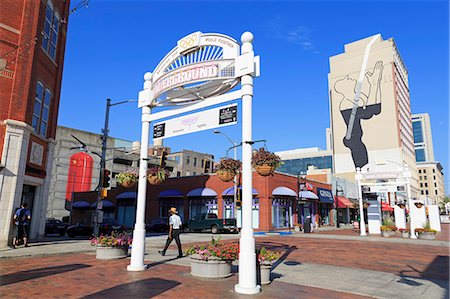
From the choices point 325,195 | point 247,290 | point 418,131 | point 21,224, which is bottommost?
point 247,290

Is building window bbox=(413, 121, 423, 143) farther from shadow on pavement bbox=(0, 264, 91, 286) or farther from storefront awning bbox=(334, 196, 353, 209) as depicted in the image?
shadow on pavement bbox=(0, 264, 91, 286)

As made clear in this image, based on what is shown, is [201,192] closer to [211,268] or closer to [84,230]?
[84,230]

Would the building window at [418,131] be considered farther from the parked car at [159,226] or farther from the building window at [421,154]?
the parked car at [159,226]

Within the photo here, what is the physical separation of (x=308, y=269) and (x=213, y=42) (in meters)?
7.29

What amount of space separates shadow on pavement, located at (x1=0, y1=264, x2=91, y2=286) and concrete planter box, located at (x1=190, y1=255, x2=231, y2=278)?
12.8 feet

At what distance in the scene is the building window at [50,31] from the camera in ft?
60.7

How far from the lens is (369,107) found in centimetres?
9475

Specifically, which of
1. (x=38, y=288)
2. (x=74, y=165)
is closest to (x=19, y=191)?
(x=38, y=288)

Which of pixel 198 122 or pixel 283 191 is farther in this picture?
pixel 283 191

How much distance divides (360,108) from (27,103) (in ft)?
312

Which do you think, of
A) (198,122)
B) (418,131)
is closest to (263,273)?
(198,122)

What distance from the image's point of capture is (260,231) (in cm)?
3123

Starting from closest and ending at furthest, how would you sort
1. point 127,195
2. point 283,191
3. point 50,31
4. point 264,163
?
point 264,163
point 50,31
point 283,191
point 127,195

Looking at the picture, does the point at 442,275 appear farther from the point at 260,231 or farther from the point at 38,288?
the point at 260,231
